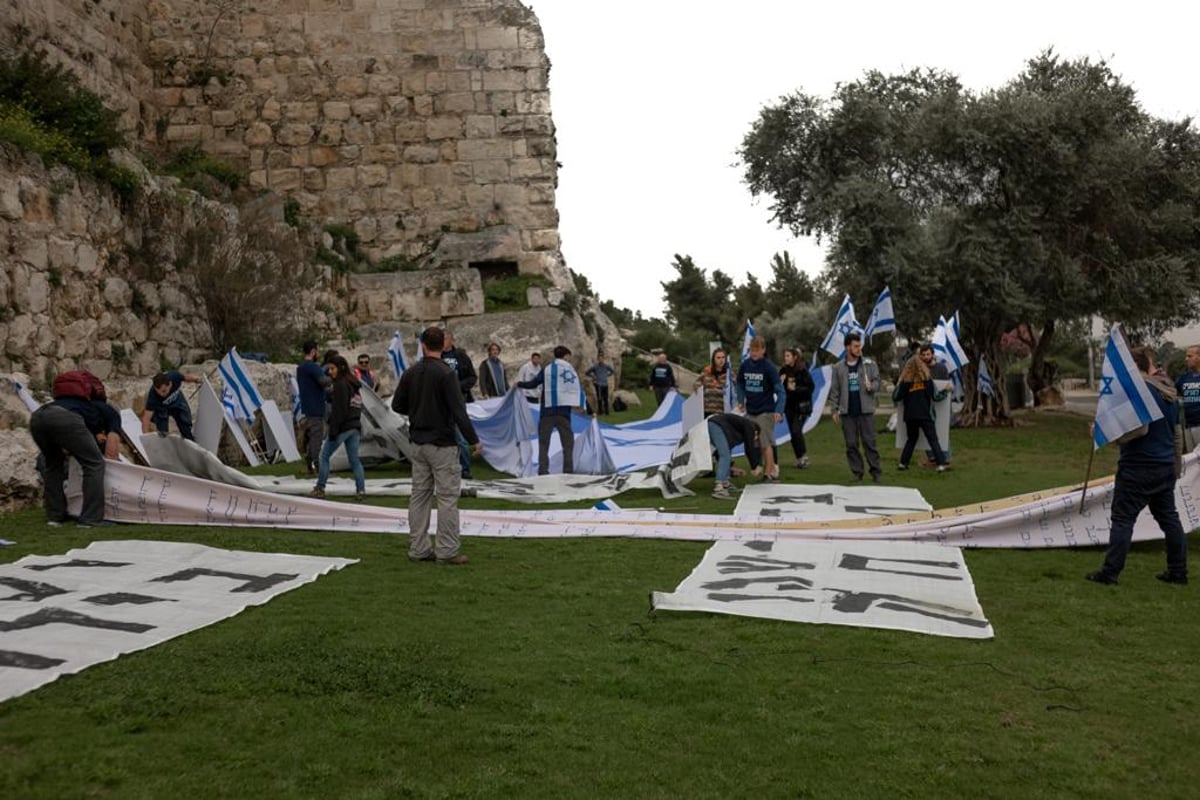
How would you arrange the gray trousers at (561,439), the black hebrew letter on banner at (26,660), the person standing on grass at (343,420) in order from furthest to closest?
the gray trousers at (561,439) < the person standing on grass at (343,420) < the black hebrew letter on banner at (26,660)

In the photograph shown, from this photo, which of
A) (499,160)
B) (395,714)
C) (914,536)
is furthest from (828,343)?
(395,714)

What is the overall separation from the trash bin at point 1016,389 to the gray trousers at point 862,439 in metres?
19.4

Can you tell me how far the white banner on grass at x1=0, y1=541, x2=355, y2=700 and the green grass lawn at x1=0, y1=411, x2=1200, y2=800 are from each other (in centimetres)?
19

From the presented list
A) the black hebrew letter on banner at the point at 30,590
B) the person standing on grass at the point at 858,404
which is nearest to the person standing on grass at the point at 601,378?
the person standing on grass at the point at 858,404

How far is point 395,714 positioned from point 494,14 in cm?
2327

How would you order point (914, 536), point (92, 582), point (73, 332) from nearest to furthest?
point (92, 582), point (914, 536), point (73, 332)

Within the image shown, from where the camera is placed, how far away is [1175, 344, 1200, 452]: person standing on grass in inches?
470

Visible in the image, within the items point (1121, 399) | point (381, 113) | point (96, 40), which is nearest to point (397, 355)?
point (381, 113)

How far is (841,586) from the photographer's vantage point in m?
7.59

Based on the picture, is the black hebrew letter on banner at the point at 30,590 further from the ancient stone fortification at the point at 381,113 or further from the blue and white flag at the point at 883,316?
the ancient stone fortification at the point at 381,113

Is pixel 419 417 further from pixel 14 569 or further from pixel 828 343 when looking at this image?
pixel 828 343

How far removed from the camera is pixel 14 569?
7.37 metres

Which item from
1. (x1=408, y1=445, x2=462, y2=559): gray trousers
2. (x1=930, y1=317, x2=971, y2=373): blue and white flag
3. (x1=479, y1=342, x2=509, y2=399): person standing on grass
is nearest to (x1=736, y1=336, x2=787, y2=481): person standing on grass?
(x1=930, y1=317, x2=971, y2=373): blue and white flag

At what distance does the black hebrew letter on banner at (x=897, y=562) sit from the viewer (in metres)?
7.96
